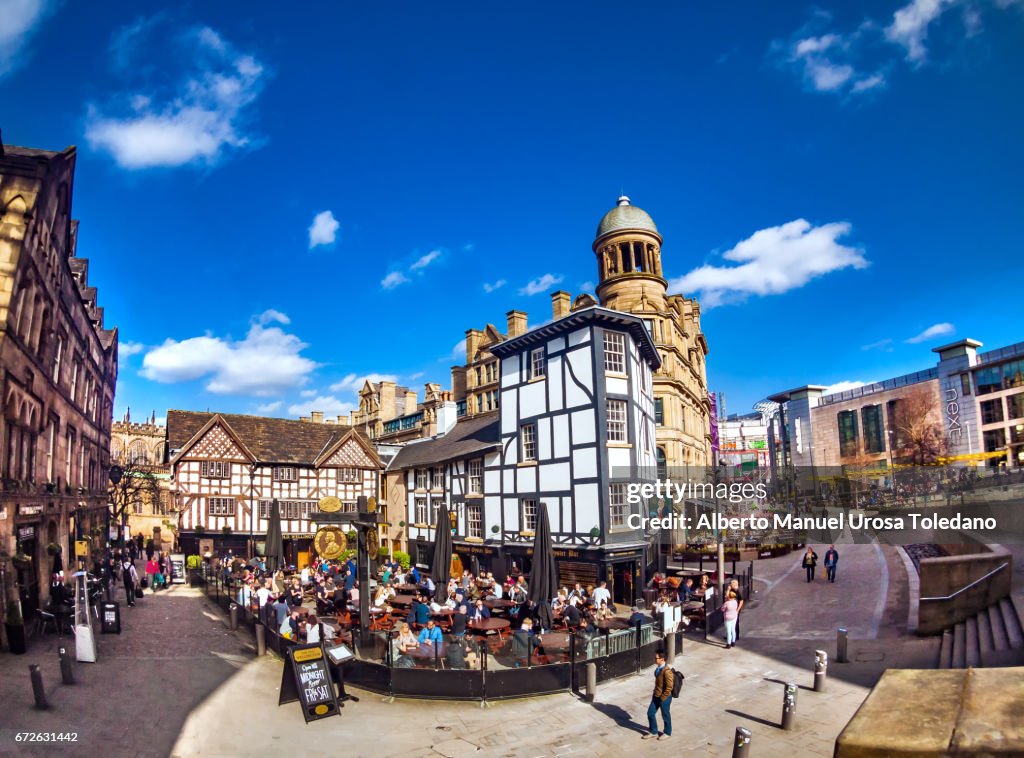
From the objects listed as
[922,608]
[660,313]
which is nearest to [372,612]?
[922,608]

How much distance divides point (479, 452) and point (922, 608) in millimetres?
19835

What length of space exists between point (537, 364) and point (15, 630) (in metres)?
20.4

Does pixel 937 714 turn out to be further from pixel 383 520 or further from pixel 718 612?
pixel 383 520

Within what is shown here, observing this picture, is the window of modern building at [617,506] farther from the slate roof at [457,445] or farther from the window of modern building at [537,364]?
the slate roof at [457,445]

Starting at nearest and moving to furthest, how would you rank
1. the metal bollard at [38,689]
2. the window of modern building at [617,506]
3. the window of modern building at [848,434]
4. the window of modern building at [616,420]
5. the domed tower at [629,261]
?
the metal bollard at [38,689] < the window of modern building at [617,506] < the window of modern building at [616,420] < the domed tower at [629,261] < the window of modern building at [848,434]

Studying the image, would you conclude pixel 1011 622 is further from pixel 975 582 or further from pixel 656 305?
pixel 656 305

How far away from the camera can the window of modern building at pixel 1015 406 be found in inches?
2596

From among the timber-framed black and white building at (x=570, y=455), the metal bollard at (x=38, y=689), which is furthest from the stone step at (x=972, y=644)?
the metal bollard at (x=38, y=689)

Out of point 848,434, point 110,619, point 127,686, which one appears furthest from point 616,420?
point 848,434

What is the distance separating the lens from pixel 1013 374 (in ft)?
218

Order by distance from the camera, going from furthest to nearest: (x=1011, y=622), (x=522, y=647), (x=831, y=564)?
(x=831, y=564), (x=522, y=647), (x=1011, y=622)

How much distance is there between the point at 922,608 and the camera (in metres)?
16.1

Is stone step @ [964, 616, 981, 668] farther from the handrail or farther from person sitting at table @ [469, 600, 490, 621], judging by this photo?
person sitting at table @ [469, 600, 490, 621]

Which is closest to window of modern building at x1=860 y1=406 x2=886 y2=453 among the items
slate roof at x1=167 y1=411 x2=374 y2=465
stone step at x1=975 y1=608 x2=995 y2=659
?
slate roof at x1=167 y1=411 x2=374 y2=465
